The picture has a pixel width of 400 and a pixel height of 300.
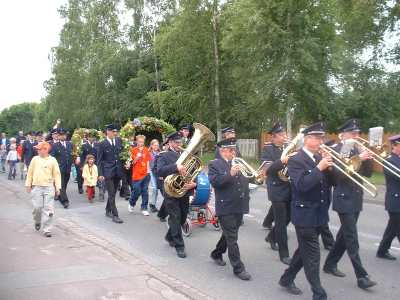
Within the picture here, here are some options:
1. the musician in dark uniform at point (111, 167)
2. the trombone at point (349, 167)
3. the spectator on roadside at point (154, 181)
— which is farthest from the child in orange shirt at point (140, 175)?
the trombone at point (349, 167)

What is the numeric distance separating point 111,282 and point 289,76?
17.9 metres

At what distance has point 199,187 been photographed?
9.93m

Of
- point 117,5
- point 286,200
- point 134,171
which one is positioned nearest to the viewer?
point 286,200

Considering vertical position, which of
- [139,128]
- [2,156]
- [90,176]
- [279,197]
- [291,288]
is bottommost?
[291,288]

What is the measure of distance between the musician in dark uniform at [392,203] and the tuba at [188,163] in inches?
109

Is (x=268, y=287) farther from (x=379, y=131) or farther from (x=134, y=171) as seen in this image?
(x=134, y=171)

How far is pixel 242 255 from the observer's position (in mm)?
8133

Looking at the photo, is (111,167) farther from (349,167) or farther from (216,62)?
(216,62)

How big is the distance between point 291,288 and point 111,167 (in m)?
5.93

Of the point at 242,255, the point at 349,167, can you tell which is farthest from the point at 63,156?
the point at 349,167

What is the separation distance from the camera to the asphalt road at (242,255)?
6.36 metres

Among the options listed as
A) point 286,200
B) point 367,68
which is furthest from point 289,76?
point 286,200

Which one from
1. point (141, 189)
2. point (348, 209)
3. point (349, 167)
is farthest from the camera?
point (141, 189)

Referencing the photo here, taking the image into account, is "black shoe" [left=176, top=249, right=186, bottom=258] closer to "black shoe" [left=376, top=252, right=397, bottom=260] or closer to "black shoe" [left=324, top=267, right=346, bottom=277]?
"black shoe" [left=324, top=267, right=346, bottom=277]
